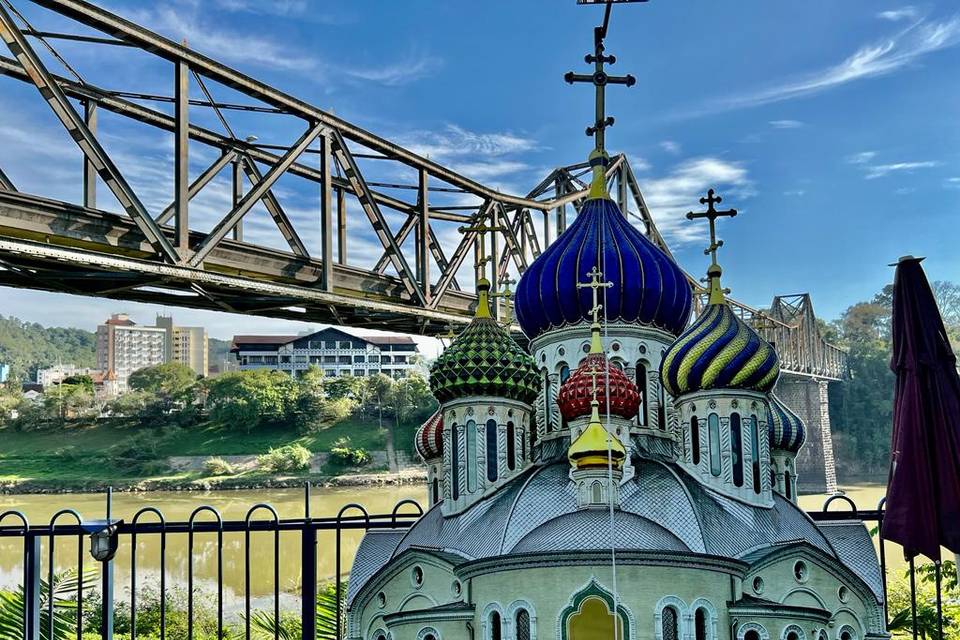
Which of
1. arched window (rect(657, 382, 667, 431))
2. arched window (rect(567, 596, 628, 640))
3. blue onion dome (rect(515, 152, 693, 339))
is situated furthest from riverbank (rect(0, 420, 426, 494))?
arched window (rect(567, 596, 628, 640))

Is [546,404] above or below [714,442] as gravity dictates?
above

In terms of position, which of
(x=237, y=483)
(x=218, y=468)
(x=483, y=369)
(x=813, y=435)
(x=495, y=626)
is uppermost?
(x=483, y=369)

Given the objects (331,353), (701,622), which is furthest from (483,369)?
(331,353)

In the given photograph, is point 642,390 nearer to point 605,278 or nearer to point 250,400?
point 605,278

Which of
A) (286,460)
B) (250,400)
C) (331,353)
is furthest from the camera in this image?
(331,353)

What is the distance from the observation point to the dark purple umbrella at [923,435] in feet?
24.2

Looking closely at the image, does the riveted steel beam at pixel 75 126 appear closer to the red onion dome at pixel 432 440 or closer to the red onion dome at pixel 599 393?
the red onion dome at pixel 599 393

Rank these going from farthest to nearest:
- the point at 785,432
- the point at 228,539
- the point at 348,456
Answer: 1. the point at 348,456
2. the point at 228,539
3. the point at 785,432

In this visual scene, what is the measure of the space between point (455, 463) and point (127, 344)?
541ft

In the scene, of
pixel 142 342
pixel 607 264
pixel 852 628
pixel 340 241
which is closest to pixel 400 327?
pixel 340 241

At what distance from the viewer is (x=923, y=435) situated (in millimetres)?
7523

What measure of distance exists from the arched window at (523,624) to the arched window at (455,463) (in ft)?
7.67

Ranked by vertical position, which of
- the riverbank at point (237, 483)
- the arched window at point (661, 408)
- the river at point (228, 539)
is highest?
the arched window at point (661, 408)

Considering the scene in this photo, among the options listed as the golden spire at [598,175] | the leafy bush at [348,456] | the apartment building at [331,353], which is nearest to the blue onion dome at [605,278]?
the golden spire at [598,175]
